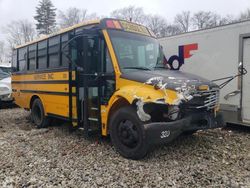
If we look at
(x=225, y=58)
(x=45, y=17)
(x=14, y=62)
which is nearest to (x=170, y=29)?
(x=45, y=17)

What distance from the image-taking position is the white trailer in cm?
655

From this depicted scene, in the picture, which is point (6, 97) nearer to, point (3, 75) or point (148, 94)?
point (3, 75)

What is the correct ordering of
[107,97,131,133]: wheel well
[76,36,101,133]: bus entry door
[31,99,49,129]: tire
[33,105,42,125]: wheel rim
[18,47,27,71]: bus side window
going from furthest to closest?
[18,47,27,71]: bus side window, [33,105,42,125]: wheel rim, [31,99,49,129]: tire, [76,36,101,133]: bus entry door, [107,97,131,133]: wheel well

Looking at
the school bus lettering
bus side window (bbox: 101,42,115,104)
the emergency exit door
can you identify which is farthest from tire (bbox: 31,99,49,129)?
the emergency exit door

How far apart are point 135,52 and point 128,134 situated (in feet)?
5.70

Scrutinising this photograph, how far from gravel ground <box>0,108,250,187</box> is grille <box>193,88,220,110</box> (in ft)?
3.12

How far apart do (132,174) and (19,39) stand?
180 ft

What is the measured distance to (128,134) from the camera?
4816mm

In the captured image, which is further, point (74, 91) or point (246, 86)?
point (246, 86)

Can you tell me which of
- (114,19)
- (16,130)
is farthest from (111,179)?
(16,130)

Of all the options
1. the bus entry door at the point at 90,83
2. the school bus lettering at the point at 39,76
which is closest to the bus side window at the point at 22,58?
the school bus lettering at the point at 39,76

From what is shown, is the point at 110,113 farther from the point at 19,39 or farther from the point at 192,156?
the point at 19,39

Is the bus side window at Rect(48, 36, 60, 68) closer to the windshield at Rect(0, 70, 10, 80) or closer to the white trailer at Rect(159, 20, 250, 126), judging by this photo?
the white trailer at Rect(159, 20, 250, 126)

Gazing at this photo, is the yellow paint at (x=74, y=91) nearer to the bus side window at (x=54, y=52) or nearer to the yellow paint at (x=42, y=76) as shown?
the yellow paint at (x=42, y=76)
